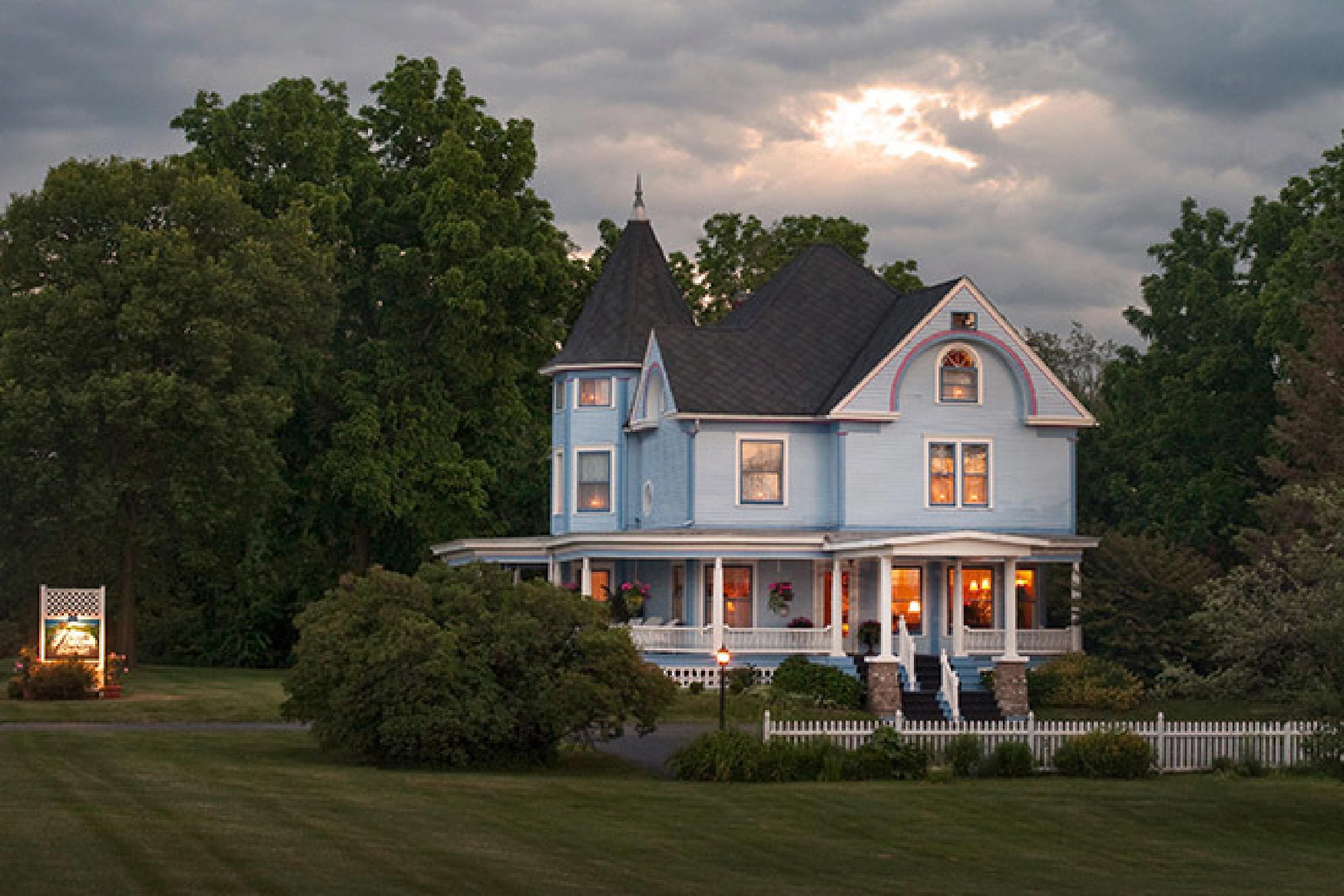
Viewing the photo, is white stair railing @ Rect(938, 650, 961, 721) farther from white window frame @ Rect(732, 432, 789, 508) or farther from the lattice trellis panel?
the lattice trellis panel

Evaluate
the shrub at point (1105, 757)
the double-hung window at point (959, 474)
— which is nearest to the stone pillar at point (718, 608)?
the double-hung window at point (959, 474)

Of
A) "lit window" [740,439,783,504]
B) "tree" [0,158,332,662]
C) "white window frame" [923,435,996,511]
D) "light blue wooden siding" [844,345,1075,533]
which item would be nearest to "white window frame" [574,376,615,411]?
"lit window" [740,439,783,504]

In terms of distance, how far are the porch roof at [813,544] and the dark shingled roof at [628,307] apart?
546 centimetres

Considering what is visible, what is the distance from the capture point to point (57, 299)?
48062 millimetres

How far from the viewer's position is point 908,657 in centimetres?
4309

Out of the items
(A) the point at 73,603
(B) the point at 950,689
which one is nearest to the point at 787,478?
(B) the point at 950,689

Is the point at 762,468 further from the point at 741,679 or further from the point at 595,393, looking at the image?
the point at 741,679

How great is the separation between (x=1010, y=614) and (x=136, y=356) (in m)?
21.9

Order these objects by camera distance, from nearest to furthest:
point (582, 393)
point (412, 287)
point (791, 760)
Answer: point (791, 760) → point (582, 393) → point (412, 287)

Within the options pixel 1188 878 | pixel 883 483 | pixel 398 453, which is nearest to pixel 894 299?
pixel 883 483

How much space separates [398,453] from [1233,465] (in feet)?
75.5

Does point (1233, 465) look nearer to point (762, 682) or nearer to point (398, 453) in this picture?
point (762, 682)

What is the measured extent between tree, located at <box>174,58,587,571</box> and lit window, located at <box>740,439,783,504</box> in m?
10.6

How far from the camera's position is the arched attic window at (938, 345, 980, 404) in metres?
47.2
